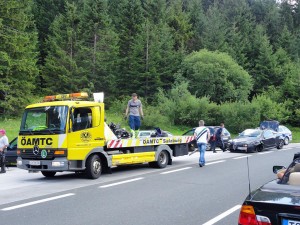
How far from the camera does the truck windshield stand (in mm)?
12672

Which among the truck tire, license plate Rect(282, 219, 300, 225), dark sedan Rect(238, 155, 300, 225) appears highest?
dark sedan Rect(238, 155, 300, 225)

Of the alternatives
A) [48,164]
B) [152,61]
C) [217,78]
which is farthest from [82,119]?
[152,61]

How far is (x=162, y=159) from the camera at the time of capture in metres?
16.2

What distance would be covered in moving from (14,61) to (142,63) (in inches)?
855

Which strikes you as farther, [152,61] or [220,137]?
[152,61]

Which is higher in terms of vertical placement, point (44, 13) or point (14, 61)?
point (44, 13)

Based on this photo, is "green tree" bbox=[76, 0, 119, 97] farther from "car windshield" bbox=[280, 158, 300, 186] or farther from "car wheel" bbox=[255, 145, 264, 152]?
"car windshield" bbox=[280, 158, 300, 186]

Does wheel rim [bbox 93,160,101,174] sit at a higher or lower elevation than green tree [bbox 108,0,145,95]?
lower

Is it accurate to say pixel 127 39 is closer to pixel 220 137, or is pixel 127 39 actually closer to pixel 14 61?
pixel 14 61

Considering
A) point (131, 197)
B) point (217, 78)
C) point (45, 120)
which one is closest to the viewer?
point (131, 197)

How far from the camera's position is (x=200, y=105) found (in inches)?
1868

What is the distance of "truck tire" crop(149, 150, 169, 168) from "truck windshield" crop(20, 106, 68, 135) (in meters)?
4.59

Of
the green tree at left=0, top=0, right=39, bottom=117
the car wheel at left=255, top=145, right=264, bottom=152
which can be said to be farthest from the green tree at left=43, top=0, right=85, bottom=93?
the car wheel at left=255, top=145, right=264, bottom=152

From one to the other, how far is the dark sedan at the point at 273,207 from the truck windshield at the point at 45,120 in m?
8.81
